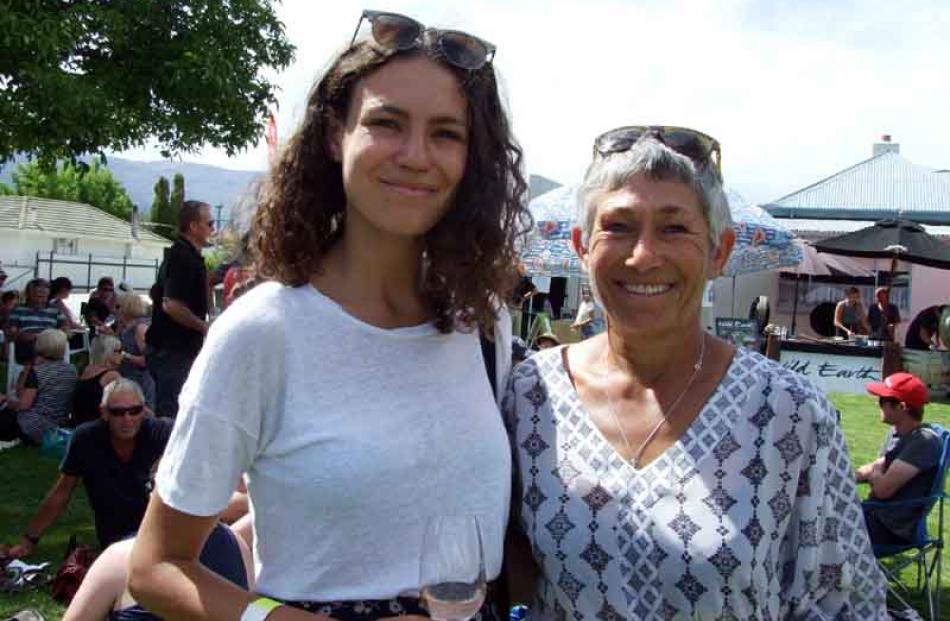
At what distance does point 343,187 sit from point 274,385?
1.56 ft

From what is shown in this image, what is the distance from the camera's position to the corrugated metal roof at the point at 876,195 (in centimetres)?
2962

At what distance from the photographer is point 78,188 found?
7556 centimetres

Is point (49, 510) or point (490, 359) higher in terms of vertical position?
point (490, 359)

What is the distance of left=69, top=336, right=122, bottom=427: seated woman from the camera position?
827cm

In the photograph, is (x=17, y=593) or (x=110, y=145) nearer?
(x=17, y=593)

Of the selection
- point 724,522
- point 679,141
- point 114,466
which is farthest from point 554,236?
point 724,522

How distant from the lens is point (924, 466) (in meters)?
5.91

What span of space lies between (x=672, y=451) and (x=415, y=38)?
100 centimetres

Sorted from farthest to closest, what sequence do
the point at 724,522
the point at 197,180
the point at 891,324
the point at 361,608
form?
the point at 197,180 < the point at 891,324 < the point at 724,522 < the point at 361,608

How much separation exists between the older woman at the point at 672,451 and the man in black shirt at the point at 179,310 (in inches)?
194

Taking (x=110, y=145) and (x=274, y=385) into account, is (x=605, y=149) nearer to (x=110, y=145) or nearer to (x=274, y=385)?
(x=274, y=385)

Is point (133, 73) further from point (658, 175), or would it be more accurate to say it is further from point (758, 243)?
point (658, 175)

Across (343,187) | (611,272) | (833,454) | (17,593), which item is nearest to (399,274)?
(343,187)

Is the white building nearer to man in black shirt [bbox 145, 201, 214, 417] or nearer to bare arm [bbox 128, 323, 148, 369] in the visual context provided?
bare arm [bbox 128, 323, 148, 369]
